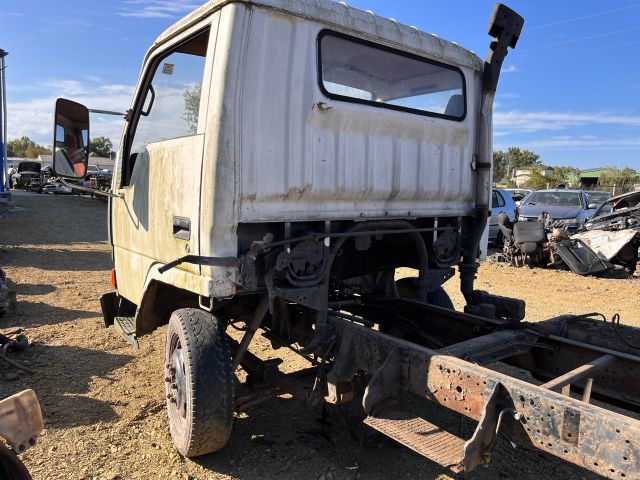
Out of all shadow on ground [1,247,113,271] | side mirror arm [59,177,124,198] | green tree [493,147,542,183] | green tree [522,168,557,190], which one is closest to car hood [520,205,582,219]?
shadow on ground [1,247,113,271]

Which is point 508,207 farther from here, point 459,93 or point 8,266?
point 8,266

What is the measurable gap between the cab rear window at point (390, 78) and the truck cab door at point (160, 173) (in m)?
0.82

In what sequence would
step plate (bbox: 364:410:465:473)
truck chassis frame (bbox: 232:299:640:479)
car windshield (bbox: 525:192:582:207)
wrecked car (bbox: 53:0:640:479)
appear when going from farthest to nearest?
car windshield (bbox: 525:192:582:207), wrecked car (bbox: 53:0:640:479), step plate (bbox: 364:410:465:473), truck chassis frame (bbox: 232:299:640:479)

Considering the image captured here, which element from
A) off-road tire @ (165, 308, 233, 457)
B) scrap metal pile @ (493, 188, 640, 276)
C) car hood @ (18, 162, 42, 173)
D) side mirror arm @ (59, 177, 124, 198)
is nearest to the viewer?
off-road tire @ (165, 308, 233, 457)

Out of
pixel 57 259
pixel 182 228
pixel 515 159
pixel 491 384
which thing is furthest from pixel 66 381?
pixel 515 159

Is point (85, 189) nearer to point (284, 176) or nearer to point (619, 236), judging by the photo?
point (284, 176)

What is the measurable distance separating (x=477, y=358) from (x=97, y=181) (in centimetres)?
2275

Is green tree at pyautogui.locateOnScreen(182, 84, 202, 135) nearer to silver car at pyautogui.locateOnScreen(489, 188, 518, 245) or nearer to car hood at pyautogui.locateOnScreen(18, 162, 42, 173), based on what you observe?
silver car at pyautogui.locateOnScreen(489, 188, 518, 245)

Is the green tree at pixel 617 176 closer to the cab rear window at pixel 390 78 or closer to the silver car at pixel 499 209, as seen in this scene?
the silver car at pixel 499 209

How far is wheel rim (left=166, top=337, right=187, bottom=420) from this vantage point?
3.23 meters

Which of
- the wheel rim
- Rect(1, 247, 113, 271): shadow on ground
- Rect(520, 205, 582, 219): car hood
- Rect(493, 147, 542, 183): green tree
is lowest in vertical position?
Rect(1, 247, 113, 271): shadow on ground

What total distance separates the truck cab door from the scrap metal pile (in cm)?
946

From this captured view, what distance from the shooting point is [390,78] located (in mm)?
3850

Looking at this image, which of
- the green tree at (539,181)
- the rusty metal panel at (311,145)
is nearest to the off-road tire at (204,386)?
the rusty metal panel at (311,145)
